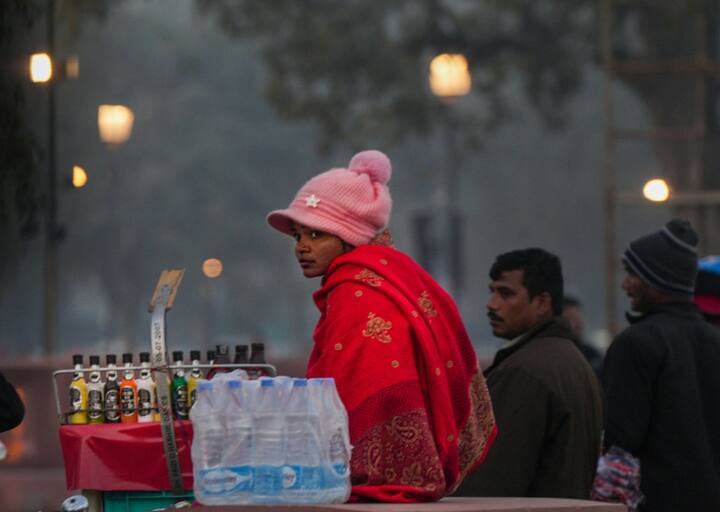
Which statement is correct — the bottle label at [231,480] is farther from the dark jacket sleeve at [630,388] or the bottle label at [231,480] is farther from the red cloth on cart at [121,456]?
the dark jacket sleeve at [630,388]

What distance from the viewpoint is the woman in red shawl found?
189 inches

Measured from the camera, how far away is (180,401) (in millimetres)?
5184

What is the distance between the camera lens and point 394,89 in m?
30.4

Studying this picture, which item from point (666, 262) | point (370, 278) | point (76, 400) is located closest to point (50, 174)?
point (666, 262)

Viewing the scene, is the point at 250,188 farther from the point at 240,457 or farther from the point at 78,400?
the point at 240,457

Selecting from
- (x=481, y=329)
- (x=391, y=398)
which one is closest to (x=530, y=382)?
(x=391, y=398)

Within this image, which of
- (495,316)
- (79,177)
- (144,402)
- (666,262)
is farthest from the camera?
(79,177)

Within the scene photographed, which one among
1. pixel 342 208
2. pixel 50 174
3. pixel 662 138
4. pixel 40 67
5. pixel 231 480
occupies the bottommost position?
pixel 231 480

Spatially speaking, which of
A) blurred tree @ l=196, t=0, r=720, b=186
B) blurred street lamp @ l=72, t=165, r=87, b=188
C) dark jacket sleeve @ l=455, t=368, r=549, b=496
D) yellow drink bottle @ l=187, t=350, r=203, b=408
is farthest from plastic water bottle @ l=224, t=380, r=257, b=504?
blurred tree @ l=196, t=0, r=720, b=186

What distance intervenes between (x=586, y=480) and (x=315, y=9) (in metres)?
23.6

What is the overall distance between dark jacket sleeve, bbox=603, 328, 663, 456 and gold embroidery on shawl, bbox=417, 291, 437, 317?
65.7 inches

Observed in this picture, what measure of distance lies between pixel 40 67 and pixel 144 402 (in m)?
Result: 3.31

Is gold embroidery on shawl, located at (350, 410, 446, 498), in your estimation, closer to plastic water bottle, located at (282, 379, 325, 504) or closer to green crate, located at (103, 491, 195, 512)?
plastic water bottle, located at (282, 379, 325, 504)

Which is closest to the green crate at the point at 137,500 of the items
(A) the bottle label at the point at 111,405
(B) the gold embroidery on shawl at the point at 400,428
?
(A) the bottle label at the point at 111,405
